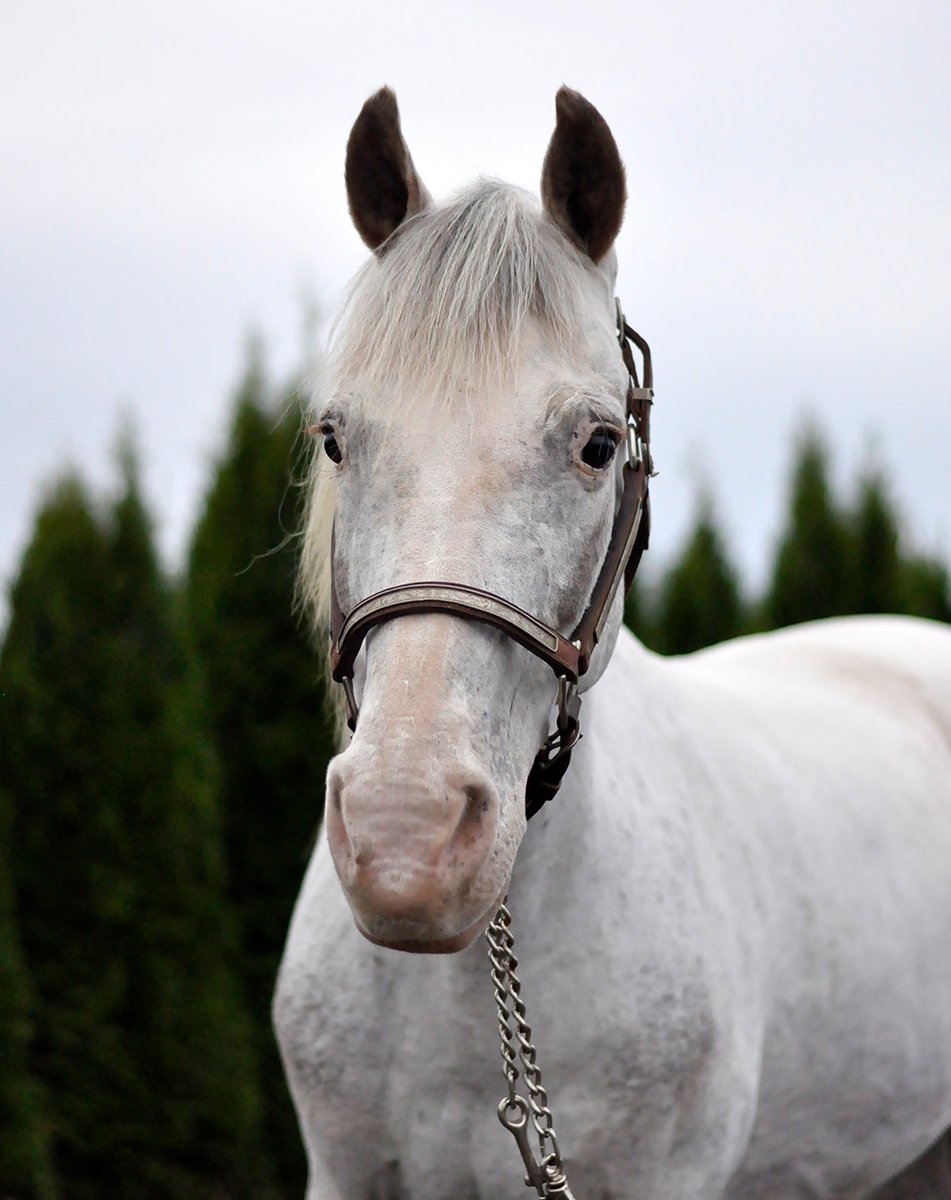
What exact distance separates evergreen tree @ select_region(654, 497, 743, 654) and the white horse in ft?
19.6

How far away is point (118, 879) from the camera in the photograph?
5.88m

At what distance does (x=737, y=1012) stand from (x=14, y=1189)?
393 centimetres

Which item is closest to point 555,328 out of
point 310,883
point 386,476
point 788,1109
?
point 386,476

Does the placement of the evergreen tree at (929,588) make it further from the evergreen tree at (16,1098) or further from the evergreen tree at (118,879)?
the evergreen tree at (16,1098)

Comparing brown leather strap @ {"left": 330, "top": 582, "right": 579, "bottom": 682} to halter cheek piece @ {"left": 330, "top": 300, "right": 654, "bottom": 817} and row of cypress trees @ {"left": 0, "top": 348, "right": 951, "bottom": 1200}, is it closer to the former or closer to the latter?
halter cheek piece @ {"left": 330, "top": 300, "right": 654, "bottom": 817}

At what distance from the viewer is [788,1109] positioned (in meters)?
2.81

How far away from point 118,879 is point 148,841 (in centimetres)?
22

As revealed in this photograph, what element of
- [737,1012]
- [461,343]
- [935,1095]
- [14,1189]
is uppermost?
[461,343]

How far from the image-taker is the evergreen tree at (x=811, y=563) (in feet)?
30.2

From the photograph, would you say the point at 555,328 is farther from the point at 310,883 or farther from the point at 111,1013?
the point at 111,1013

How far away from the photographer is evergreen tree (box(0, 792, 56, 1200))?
17.3 ft

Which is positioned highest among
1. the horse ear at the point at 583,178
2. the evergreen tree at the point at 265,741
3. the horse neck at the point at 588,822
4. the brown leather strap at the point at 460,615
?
the horse ear at the point at 583,178

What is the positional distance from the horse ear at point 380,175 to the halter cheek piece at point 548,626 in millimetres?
421

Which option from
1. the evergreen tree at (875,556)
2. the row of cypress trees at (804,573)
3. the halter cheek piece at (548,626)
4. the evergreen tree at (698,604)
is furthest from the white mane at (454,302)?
the evergreen tree at (875,556)
